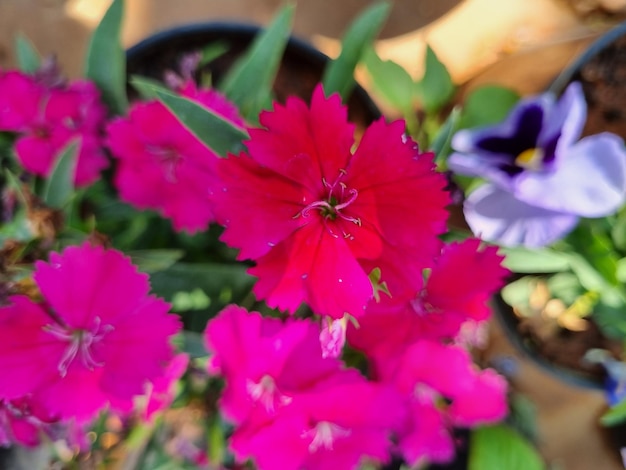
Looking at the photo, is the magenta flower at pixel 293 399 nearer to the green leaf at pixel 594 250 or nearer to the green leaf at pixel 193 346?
the green leaf at pixel 193 346

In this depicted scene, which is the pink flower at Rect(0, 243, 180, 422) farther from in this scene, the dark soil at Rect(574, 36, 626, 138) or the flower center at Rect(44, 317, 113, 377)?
the dark soil at Rect(574, 36, 626, 138)

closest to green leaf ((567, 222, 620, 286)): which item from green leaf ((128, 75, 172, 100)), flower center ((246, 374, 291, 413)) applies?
flower center ((246, 374, 291, 413))

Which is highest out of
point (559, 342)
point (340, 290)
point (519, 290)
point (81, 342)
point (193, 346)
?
point (340, 290)

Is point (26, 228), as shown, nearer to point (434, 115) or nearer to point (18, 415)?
point (18, 415)

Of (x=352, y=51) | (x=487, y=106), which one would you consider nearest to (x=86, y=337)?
(x=352, y=51)

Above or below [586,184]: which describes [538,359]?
below

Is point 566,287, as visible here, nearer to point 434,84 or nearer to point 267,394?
point 434,84

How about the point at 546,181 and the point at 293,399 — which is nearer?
the point at 293,399

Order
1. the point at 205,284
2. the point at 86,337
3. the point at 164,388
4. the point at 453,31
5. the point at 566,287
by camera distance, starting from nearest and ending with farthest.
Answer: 1. the point at 86,337
2. the point at 164,388
3. the point at 205,284
4. the point at 566,287
5. the point at 453,31
